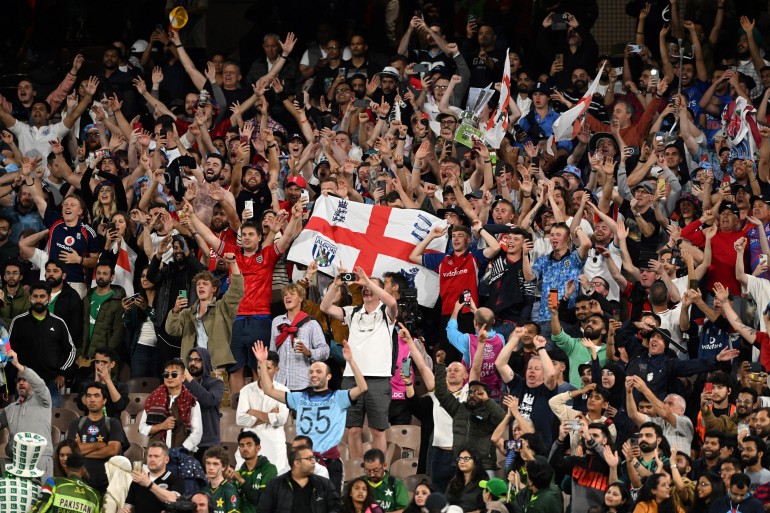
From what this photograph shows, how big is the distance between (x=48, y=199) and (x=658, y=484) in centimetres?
809

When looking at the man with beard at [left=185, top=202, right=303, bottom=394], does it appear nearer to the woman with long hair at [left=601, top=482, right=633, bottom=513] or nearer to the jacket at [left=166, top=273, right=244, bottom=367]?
the jacket at [left=166, top=273, right=244, bottom=367]

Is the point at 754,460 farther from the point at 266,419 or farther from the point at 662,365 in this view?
the point at 266,419

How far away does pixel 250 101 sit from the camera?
21.2 metres

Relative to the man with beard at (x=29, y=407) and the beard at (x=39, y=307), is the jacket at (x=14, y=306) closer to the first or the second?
the beard at (x=39, y=307)

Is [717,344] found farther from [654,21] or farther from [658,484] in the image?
[654,21]

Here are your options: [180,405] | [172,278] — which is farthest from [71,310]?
[180,405]

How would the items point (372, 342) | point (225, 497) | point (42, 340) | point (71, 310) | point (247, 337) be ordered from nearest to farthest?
1. point (225, 497)
2. point (372, 342)
3. point (42, 340)
4. point (247, 337)
5. point (71, 310)

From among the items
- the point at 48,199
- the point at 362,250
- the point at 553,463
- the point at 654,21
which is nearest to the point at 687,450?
the point at 553,463

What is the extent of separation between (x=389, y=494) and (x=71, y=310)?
433 cm

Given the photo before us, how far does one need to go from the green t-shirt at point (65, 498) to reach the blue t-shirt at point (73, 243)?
4191 millimetres

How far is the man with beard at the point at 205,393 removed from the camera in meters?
15.3

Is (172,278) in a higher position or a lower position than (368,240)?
lower

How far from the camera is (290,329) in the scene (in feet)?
53.8

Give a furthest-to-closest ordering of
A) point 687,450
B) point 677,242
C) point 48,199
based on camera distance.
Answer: point 48,199 < point 677,242 < point 687,450
